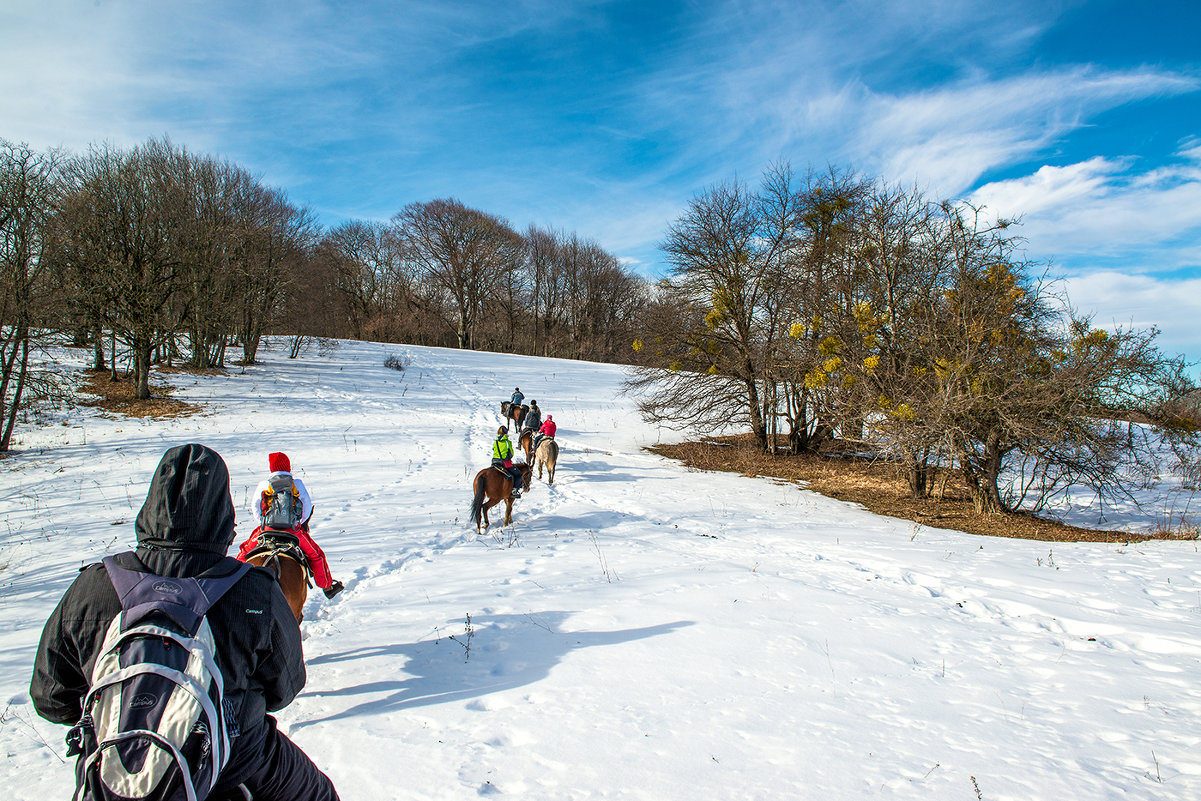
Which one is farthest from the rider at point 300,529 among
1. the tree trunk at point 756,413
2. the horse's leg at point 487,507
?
the tree trunk at point 756,413

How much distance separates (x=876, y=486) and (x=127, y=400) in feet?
84.7

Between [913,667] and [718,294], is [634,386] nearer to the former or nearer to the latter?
[718,294]

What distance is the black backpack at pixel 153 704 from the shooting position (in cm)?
149

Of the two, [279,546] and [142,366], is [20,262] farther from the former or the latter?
[279,546]

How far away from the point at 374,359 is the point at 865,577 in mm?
36532

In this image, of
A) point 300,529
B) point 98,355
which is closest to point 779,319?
point 300,529

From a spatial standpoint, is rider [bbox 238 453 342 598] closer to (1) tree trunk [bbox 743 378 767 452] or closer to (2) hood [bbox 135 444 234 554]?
(2) hood [bbox 135 444 234 554]

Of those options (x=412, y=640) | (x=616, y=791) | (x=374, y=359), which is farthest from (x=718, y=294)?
(x=374, y=359)

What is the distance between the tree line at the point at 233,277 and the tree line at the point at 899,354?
15.1 feet

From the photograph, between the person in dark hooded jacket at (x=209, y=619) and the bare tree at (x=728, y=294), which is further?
the bare tree at (x=728, y=294)

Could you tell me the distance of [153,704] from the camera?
5.07 feet

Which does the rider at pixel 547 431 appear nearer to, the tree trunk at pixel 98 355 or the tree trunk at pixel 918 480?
the tree trunk at pixel 918 480

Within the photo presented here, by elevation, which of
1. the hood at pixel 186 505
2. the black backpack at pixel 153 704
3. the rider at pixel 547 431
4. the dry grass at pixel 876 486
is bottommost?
the dry grass at pixel 876 486

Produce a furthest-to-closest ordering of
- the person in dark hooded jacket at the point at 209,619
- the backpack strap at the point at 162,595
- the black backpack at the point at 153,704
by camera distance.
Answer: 1. the person in dark hooded jacket at the point at 209,619
2. the backpack strap at the point at 162,595
3. the black backpack at the point at 153,704
